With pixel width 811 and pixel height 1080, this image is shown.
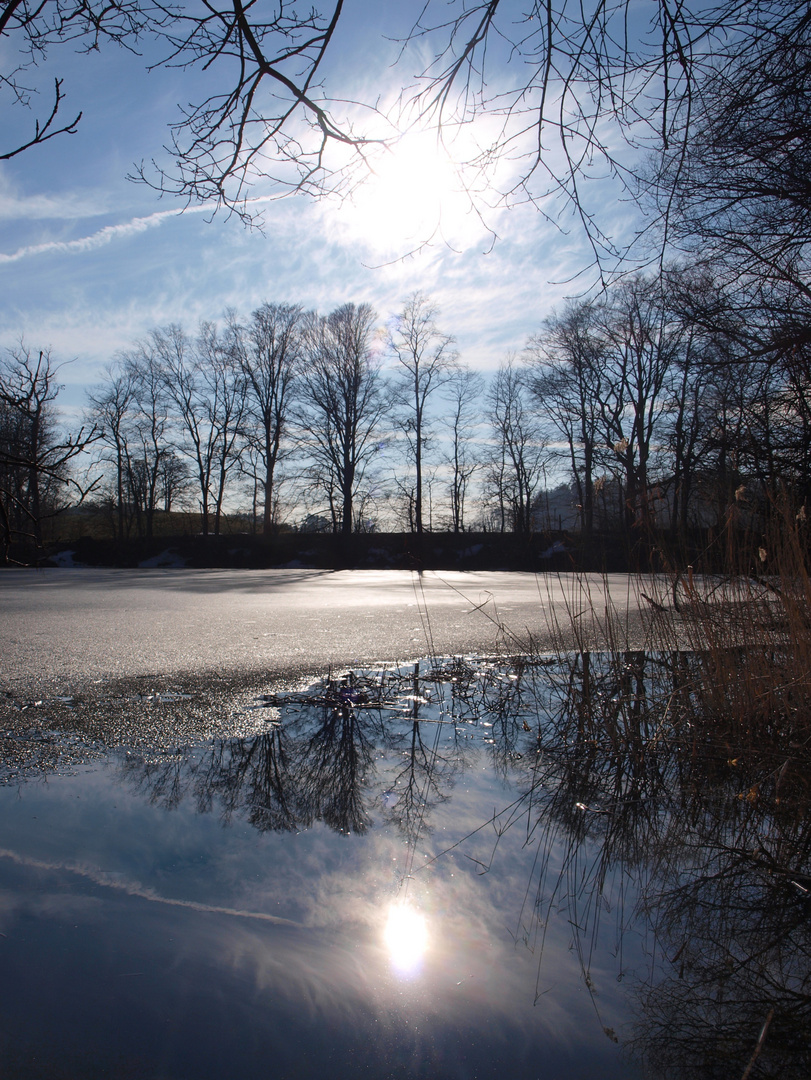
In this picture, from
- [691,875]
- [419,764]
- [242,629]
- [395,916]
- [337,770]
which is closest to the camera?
[395,916]

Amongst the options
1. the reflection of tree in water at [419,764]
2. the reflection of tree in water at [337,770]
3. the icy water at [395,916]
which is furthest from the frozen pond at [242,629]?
the icy water at [395,916]

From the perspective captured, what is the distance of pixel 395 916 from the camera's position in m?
1.43

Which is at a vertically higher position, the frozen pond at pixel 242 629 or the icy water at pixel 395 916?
the frozen pond at pixel 242 629

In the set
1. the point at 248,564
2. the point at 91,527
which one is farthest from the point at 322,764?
the point at 91,527

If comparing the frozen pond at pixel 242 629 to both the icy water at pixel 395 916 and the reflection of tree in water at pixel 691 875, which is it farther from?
the icy water at pixel 395 916

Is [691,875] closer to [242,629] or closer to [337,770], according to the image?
[337,770]

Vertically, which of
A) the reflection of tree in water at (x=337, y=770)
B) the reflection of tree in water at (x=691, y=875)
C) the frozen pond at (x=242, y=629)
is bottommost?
the reflection of tree in water at (x=691, y=875)

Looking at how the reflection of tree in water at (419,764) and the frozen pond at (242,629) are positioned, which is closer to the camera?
the reflection of tree in water at (419,764)

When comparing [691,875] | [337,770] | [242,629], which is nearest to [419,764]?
[337,770]

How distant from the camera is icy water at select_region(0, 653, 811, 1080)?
106 centimetres

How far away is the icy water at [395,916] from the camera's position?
1063 mm

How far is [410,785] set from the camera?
2260 millimetres

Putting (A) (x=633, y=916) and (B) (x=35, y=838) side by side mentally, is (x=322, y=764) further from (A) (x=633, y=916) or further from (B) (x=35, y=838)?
(A) (x=633, y=916)

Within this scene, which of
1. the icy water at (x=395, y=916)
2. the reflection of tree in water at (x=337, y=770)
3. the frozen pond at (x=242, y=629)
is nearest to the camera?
the icy water at (x=395, y=916)
